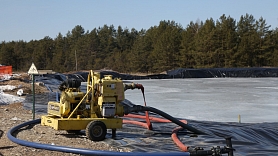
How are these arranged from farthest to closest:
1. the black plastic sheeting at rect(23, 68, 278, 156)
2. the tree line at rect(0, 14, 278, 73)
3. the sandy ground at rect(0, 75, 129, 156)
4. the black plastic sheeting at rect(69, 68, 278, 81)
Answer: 1. the tree line at rect(0, 14, 278, 73)
2. the black plastic sheeting at rect(69, 68, 278, 81)
3. the black plastic sheeting at rect(23, 68, 278, 156)
4. the sandy ground at rect(0, 75, 129, 156)

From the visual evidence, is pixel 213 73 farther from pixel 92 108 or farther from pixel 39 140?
pixel 39 140

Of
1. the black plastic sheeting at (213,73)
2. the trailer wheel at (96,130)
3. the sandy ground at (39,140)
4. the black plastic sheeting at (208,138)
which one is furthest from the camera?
the black plastic sheeting at (213,73)

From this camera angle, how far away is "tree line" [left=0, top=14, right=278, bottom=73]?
48094mm

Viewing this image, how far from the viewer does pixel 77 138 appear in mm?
7516

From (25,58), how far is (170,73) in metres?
37.5

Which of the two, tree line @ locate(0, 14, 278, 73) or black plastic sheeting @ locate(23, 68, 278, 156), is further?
tree line @ locate(0, 14, 278, 73)

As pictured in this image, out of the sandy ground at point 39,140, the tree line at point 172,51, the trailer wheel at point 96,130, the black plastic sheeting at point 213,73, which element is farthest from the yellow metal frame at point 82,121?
the tree line at point 172,51

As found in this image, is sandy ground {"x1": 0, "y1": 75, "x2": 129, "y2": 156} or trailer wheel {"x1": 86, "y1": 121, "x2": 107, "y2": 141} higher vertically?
trailer wheel {"x1": 86, "y1": 121, "x2": 107, "y2": 141}

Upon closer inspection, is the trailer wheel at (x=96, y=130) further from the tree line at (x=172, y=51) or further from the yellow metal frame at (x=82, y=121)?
the tree line at (x=172, y=51)

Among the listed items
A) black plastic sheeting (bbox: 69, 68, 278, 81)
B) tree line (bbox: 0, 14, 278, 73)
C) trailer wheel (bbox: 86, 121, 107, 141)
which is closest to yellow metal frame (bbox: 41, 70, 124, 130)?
trailer wheel (bbox: 86, 121, 107, 141)

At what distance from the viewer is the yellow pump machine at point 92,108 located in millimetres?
7219

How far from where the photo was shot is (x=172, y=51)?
169ft

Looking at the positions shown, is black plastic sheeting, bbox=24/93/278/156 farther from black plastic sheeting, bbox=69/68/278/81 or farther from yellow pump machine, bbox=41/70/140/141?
black plastic sheeting, bbox=69/68/278/81

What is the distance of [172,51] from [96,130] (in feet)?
147
